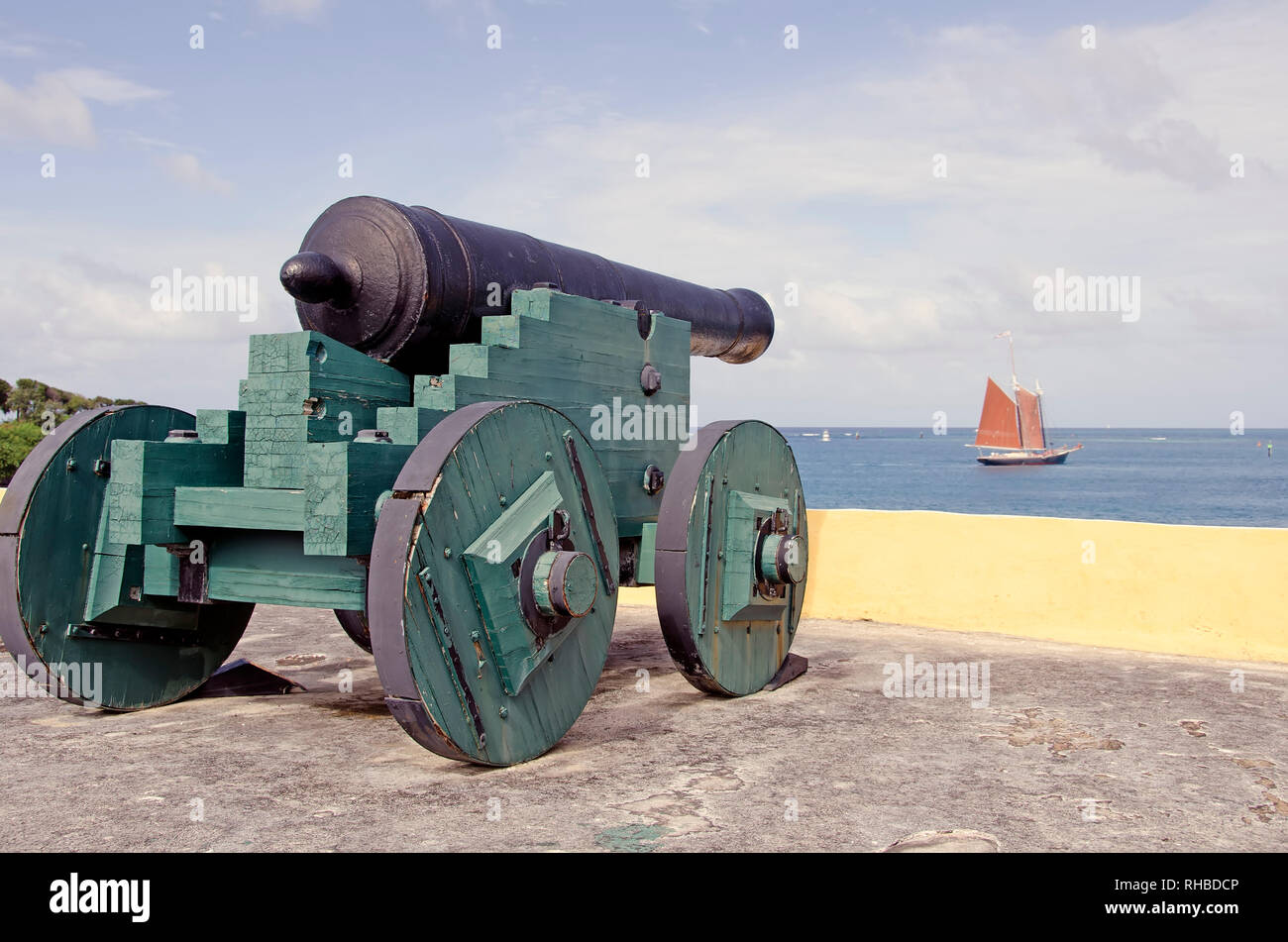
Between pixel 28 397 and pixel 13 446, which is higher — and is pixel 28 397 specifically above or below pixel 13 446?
above

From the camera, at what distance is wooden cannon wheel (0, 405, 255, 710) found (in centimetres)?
546

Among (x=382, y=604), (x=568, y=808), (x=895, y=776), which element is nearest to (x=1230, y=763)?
(x=895, y=776)

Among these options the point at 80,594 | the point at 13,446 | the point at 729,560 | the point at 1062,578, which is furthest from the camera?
the point at 13,446

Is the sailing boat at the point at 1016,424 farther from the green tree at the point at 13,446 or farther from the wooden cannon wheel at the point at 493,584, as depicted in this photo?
the wooden cannon wheel at the point at 493,584

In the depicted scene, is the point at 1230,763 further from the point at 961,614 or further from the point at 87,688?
the point at 87,688

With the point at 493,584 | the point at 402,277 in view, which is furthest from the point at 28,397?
the point at 493,584

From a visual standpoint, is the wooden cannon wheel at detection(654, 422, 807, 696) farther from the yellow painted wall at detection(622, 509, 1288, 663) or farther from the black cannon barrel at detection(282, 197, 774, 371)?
the yellow painted wall at detection(622, 509, 1288, 663)

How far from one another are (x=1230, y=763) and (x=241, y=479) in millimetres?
4758

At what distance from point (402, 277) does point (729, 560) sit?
226 cm

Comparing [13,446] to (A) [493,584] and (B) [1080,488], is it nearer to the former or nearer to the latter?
(A) [493,584]

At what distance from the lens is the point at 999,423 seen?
3246 inches

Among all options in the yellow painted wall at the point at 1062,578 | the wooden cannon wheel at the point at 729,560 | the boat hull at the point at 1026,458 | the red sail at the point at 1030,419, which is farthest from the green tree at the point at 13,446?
the boat hull at the point at 1026,458

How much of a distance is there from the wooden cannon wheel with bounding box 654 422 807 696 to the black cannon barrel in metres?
1.35

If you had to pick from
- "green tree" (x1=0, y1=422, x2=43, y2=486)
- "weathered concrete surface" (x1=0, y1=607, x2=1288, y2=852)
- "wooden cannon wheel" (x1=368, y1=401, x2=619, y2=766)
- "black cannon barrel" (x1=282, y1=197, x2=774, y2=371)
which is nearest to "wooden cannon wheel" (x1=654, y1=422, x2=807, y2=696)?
"weathered concrete surface" (x1=0, y1=607, x2=1288, y2=852)
